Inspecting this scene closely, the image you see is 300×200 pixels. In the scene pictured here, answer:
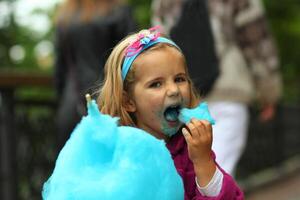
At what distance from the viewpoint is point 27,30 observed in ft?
43.7

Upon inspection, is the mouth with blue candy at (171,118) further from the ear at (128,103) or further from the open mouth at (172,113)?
the ear at (128,103)

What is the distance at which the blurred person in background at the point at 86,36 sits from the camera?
14.9 ft

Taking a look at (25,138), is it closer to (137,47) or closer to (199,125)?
(137,47)

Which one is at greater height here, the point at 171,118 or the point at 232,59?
the point at 171,118

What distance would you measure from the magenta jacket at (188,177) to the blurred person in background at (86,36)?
190 cm

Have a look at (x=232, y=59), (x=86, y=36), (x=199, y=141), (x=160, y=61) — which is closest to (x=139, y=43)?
(x=160, y=61)

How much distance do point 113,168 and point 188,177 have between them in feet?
1.30

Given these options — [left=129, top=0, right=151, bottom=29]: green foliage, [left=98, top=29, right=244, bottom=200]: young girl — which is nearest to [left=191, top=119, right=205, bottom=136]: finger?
[left=98, top=29, right=244, bottom=200]: young girl

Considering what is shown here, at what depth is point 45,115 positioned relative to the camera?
6637 mm

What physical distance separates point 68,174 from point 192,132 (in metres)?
0.45

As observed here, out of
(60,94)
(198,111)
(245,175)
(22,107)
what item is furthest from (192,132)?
(245,175)

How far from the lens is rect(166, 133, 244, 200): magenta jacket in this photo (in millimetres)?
2369

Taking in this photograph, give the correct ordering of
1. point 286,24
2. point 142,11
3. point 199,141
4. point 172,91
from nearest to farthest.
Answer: point 199,141 → point 172,91 → point 142,11 → point 286,24

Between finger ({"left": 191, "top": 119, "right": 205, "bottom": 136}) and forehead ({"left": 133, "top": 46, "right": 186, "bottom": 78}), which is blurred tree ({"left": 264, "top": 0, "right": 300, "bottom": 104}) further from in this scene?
finger ({"left": 191, "top": 119, "right": 205, "bottom": 136})
